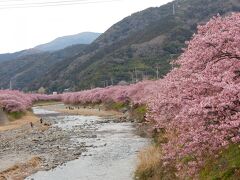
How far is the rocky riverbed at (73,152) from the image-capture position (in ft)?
92.8

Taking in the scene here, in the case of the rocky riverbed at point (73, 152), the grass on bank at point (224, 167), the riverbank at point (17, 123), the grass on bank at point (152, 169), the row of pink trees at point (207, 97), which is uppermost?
the row of pink trees at point (207, 97)

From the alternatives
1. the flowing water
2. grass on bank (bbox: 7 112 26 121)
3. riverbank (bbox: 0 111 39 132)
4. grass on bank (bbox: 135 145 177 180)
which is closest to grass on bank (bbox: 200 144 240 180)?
grass on bank (bbox: 135 145 177 180)

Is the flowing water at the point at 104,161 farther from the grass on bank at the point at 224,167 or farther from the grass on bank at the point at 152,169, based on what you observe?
the grass on bank at the point at 224,167

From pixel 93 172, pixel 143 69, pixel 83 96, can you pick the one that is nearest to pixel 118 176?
pixel 93 172

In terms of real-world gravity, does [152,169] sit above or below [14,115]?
above

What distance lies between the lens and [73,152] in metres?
36.8

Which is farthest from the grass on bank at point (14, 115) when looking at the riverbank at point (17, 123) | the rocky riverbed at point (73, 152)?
the rocky riverbed at point (73, 152)

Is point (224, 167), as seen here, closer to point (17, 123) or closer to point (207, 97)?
point (207, 97)

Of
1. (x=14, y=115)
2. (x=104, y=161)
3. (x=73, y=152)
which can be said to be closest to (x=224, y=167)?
(x=104, y=161)

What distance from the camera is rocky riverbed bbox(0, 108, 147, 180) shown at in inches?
1113

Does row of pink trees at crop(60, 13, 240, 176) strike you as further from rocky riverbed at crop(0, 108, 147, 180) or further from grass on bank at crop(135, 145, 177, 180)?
rocky riverbed at crop(0, 108, 147, 180)

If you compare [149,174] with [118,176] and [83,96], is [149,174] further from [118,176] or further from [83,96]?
[83,96]

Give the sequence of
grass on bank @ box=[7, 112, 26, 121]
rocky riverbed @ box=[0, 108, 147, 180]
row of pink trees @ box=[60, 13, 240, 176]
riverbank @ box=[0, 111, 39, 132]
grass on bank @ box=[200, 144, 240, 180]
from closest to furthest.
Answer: row of pink trees @ box=[60, 13, 240, 176], grass on bank @ box=[200, 144, 240, 180], rocky riverbed @ box=[0, 108, 147, 180], riverbank @ box=[0, 111, 39, 132], grass on bank @ box=[7, 112, 26, 121]

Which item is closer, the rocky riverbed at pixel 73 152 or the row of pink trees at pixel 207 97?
the row of pink trees at pixel 207 97
